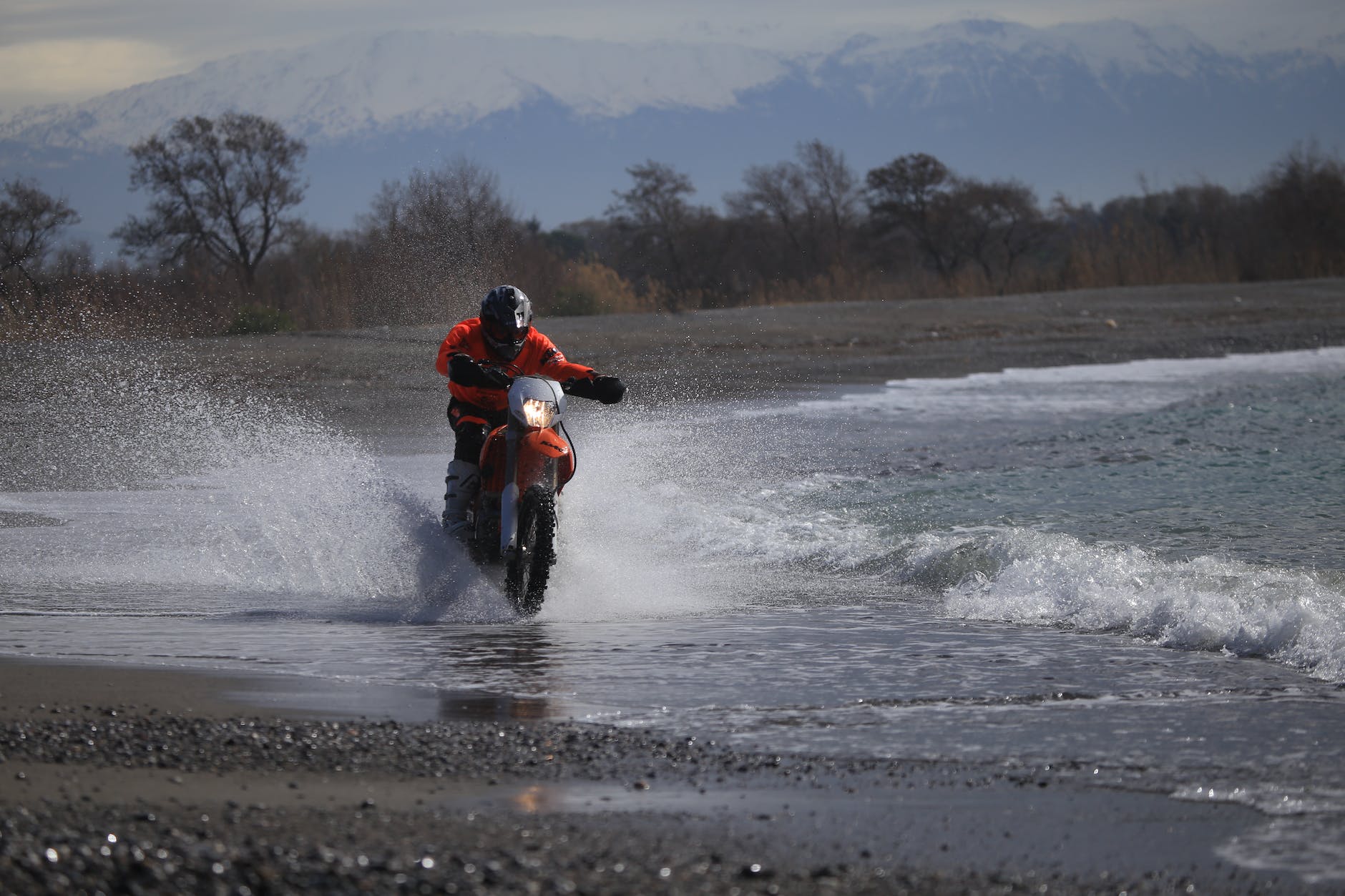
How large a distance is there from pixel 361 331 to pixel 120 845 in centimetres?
2237

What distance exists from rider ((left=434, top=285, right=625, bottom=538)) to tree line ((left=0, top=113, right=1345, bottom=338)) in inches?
581

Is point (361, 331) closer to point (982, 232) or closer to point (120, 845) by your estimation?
point (120, 845)

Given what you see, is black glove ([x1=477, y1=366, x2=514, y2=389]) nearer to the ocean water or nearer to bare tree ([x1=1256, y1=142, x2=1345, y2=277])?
the ocean water

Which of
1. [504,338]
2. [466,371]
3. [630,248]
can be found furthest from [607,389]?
[630,248]

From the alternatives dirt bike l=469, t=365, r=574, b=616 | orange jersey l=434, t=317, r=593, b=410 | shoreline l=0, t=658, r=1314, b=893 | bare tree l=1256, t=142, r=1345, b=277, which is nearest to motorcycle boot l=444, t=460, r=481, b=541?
dirt bike l=469, t=365, r=574, b=616

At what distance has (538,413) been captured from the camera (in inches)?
322

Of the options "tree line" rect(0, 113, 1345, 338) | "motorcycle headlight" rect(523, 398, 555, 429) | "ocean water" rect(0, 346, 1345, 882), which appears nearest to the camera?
"ocean water" rect(0, 346, 1345, 882)

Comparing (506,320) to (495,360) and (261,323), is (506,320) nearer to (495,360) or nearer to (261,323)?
(495,360)

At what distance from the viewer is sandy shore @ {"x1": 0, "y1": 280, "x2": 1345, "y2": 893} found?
3648mm

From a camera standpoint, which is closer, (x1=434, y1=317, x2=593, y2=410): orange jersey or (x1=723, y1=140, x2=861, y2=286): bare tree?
(x1=434, y1=317, x2=593, y2=410): orange jersey

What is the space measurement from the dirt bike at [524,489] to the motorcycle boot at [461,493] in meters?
0.13

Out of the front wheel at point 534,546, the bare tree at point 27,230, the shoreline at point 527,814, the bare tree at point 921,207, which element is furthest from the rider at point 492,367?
the bare tree at point 921,207

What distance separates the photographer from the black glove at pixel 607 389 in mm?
8836

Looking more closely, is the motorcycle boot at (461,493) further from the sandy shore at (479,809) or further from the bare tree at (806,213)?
the bare tree at (806,213)
